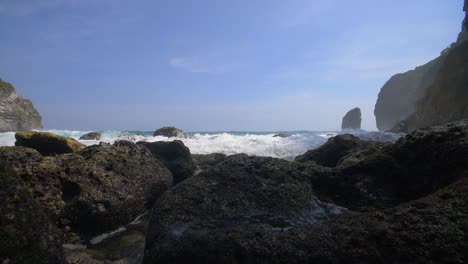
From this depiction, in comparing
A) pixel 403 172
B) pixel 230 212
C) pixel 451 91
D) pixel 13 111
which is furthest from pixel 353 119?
pixel 230 212

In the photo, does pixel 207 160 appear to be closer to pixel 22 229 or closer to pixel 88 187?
pixel 88 187

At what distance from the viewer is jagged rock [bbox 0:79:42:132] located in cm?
4222

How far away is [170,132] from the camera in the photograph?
25.4 meters

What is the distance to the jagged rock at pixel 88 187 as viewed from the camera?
419 centimetres

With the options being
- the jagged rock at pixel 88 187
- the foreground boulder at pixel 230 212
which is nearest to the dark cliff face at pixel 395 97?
the jagged rock at pixel 88 187

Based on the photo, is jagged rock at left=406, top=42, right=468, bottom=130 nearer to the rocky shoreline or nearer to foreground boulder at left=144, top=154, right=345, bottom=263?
the rocky shoreline

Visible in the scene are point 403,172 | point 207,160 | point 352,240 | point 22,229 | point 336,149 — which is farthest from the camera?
point 207,160

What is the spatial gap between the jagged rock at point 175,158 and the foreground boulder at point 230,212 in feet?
13.8

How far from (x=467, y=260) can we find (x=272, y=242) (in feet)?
4.36

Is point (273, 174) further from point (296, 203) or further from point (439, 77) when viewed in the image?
point (439, 77)

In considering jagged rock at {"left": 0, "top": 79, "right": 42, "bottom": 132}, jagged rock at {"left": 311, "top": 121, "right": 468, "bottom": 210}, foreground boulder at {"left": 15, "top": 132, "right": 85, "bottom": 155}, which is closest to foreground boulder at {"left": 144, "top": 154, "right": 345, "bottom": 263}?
jagged rock at {"left": 311, "top": 121, "right": 468, "bottom": 210}

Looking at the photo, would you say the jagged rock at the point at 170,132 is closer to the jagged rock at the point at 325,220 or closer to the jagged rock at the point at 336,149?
the jagged rock at the point at 336,149

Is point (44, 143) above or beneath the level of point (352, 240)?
above

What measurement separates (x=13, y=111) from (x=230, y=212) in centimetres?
5470
